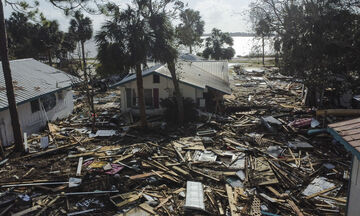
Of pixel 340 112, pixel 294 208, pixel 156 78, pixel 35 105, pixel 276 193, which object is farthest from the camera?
pixel 156 78

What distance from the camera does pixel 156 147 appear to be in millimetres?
15031

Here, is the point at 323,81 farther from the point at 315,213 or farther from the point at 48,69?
the point at 48,69

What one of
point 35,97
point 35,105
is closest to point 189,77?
point 35,97

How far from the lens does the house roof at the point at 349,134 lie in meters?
5.15

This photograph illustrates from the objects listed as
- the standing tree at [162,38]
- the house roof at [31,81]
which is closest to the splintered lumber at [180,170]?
the standing tree at [162,38]

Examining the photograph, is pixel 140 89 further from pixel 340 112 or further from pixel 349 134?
pixel 340 112

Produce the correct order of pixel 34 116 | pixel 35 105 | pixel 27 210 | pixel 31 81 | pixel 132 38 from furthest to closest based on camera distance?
pixel 31 81 → pixel 35 105 → pixel 34 116 → pixel 132 38 → pixel 27 210

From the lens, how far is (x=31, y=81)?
19.9m

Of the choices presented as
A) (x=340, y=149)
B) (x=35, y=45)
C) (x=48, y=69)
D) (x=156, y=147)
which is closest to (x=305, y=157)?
(x=340, y=149)

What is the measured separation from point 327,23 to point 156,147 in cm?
1415

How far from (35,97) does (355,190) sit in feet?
60.1

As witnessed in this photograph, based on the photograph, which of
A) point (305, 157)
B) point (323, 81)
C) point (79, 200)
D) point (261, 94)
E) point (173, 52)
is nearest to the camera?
point (79, 200)

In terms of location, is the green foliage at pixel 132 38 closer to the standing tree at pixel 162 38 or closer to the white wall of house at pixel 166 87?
the standing tree at pixel 162 38

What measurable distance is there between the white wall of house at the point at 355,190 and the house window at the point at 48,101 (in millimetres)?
19905
